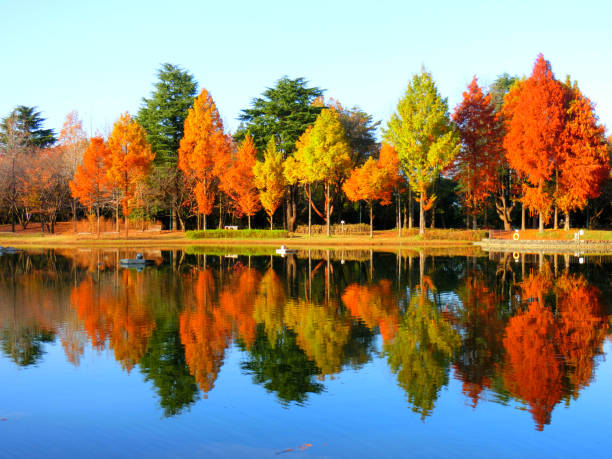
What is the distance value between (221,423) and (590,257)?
32749 millimetres

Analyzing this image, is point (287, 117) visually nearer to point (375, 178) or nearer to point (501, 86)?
point (375, 178)

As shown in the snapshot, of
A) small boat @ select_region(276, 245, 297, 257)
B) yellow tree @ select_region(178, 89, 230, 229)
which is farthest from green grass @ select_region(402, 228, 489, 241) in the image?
yellow tree @ select_region(178, 89, 230, 229)

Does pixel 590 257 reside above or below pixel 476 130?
below

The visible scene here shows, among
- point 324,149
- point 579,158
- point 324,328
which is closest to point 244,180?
point 324,149

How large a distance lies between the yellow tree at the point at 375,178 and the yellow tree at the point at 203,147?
42.2ft

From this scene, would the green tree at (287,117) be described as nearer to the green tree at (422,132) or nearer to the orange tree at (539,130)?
the green tree at (422,132)

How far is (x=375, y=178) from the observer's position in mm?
51844

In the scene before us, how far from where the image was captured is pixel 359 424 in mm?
7973

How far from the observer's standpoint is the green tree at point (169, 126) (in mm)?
59344

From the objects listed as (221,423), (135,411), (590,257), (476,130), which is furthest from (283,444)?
(476,130)

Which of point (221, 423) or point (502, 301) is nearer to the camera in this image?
point (221, 423)

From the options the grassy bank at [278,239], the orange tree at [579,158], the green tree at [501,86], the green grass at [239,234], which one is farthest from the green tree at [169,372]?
the green tree at [501,86]

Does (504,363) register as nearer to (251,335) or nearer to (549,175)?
(251,335)

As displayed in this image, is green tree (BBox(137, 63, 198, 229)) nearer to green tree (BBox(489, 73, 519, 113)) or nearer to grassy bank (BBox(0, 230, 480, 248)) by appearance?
grassy bank (BBox(0, 230, 480, 248))
